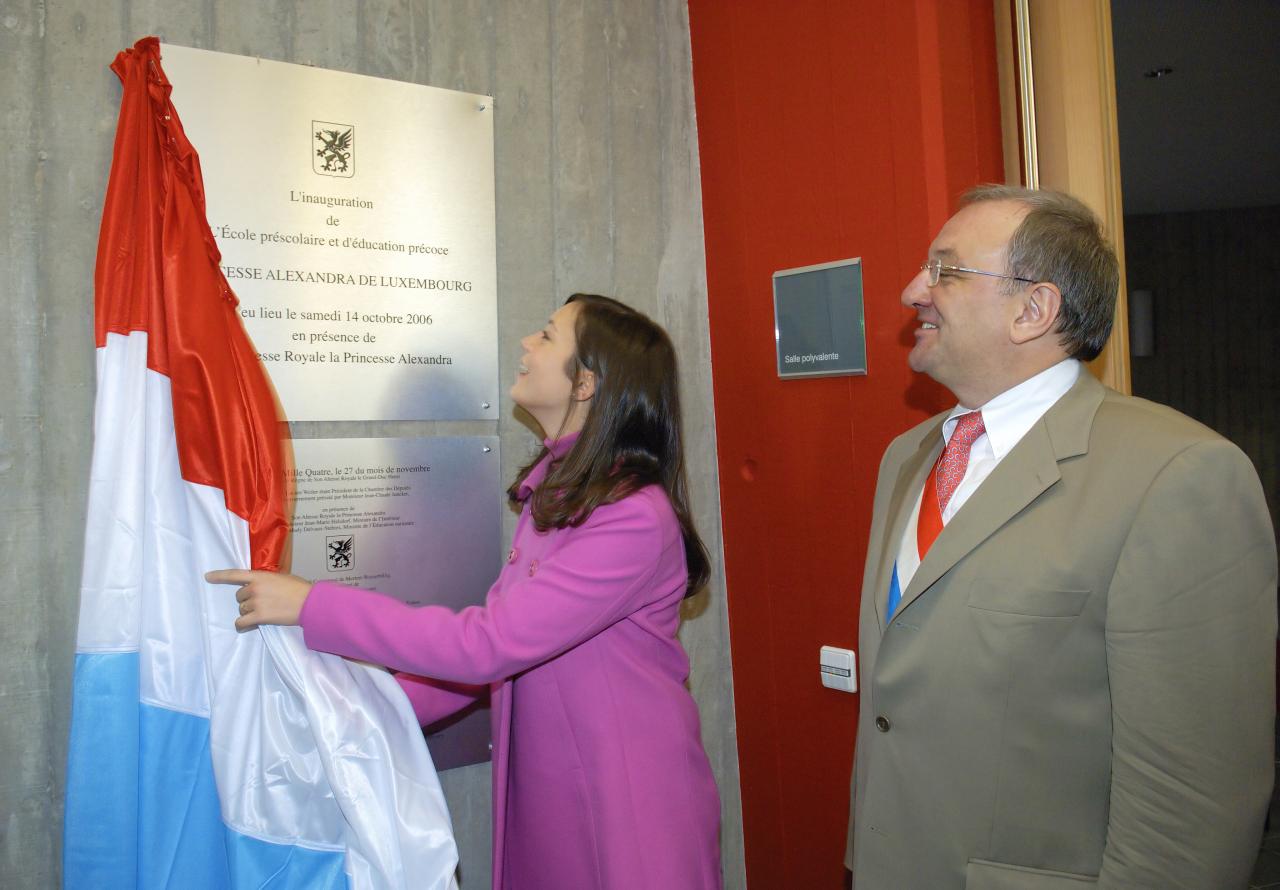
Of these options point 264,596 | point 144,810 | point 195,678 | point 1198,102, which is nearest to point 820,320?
point 264,596

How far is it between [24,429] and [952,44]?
1837 mm

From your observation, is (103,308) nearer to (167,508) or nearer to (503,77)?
(167,508)

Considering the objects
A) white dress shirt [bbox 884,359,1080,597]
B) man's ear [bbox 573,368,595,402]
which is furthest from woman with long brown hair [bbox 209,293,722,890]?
white dress shirt [bbox 884,359,1080,597]

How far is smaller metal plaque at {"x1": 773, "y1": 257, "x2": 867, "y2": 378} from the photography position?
6.44ft

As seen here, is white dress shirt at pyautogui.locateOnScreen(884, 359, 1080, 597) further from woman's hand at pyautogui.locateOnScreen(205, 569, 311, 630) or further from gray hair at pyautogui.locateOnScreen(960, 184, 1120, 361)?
woman's hand at pyautogui.locateOnScreen(205, 569, 311, 630)

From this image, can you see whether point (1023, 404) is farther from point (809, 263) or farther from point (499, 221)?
point (499, 221)

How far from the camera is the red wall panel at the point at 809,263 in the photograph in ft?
6.10

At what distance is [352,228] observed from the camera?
6.16 feet

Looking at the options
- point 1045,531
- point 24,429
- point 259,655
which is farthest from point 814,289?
point 24,429

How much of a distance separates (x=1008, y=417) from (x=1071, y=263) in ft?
0.78

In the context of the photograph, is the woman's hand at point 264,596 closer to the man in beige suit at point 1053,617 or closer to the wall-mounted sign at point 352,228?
the wall-mounted sign at point 352,228

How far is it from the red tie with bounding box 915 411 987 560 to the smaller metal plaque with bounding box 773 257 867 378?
20.5 inches

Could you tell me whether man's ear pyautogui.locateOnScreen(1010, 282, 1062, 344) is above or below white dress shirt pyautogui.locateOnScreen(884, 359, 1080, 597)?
above

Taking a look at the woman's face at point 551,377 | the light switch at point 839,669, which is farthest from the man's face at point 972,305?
the light switch at point 839,669
